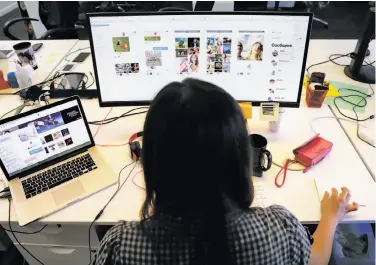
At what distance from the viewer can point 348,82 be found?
168 cm

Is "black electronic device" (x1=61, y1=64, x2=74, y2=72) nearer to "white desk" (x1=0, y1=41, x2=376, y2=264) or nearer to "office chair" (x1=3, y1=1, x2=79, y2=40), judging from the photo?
"white desk" (x1=0, y1=41, x2=376, y2=264)

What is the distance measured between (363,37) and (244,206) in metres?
1.35

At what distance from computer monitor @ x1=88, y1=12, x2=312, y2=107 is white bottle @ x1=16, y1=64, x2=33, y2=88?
2.26 ft

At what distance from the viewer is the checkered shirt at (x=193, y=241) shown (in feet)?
2.15

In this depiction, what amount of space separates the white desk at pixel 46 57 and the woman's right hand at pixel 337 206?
155 centimetres

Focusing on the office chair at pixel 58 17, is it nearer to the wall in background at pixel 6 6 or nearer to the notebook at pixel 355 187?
the notebook at pixel 355 187

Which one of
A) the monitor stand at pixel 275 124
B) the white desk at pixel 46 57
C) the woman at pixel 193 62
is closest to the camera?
the woman at pixel 193 62

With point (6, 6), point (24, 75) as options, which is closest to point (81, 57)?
point (24, 75)

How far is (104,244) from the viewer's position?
0.74m

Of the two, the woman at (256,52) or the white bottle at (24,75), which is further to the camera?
the white bottle at (24,75)

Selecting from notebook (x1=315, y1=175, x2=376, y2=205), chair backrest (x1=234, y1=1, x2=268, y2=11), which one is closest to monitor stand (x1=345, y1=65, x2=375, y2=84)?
notebook (x1=315, y1=175, x2=376, y2=205)

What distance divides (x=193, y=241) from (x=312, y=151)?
726 millimetres

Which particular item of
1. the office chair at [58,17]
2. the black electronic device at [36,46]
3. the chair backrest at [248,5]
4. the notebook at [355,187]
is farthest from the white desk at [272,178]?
the chair backrest at [248,5]

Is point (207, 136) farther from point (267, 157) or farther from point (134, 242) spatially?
point (267, 157)
